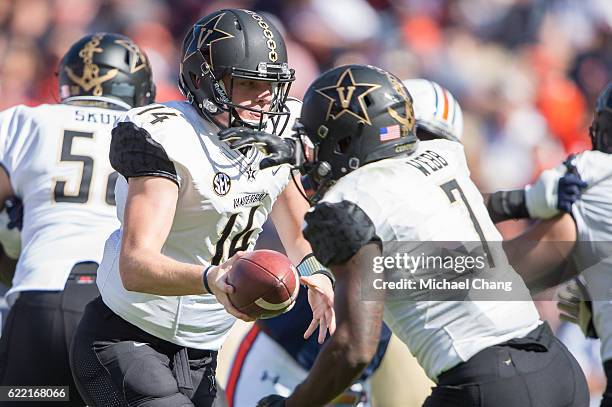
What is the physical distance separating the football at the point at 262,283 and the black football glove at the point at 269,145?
0.60 m

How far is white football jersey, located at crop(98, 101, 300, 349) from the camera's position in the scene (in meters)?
3.47

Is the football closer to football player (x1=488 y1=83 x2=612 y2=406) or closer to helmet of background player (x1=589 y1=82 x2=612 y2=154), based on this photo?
football player (x1=488 y1=83 x2=612 y2=406)

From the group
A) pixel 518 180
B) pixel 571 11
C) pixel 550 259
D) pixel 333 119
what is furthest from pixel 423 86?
pixel 571 11

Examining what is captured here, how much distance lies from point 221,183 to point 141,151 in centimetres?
32

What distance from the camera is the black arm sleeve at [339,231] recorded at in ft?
9.93

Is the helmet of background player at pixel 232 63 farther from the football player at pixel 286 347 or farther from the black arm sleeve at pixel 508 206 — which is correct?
the football player at pixel 286 347

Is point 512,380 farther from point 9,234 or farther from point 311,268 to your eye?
point 9,234

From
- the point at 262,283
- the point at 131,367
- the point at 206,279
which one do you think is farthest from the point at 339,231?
the point at 131,367

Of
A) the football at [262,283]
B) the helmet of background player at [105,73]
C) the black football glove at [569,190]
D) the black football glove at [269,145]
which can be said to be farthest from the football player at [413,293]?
the helmet of background player at [105,73]

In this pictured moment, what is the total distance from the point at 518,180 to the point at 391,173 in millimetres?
5844

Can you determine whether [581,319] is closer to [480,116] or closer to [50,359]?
[50,359]

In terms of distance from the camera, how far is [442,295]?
3.16m

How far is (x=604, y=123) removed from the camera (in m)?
4.39

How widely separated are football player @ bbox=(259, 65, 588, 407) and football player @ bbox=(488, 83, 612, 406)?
2.54 feet
